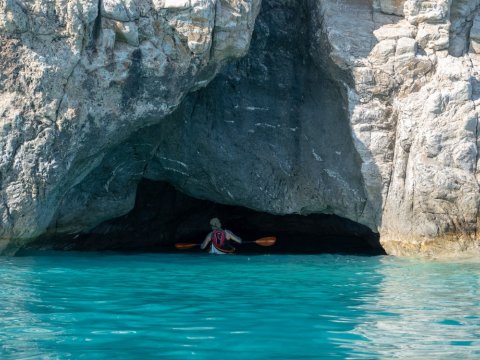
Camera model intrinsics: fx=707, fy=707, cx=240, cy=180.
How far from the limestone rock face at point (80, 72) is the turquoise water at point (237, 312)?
54.6 inches

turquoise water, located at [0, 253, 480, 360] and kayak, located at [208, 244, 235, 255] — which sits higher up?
kayak, located at [208, 244, 235, 255]

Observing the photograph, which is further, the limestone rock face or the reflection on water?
the limestone rock face

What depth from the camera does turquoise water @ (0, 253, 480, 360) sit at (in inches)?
200

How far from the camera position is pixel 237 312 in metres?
6.48

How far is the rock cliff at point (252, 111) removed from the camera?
10750 millimetres

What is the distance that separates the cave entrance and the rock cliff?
1.47 metres

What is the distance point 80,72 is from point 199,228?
7.25 metres

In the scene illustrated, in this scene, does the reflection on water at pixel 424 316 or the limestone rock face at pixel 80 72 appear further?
the limestone rock face at pixel 80 72

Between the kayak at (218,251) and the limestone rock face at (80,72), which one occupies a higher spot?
the limestone rock face at (80,72)

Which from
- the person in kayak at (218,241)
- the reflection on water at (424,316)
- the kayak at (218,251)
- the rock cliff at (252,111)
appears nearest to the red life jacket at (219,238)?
the person in kayak at (218,241)

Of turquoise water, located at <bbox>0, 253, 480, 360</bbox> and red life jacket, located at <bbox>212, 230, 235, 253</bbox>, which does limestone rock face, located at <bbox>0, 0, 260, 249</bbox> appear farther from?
red life jacket, located at <bbox>212, 230, 235, 253</bbox>

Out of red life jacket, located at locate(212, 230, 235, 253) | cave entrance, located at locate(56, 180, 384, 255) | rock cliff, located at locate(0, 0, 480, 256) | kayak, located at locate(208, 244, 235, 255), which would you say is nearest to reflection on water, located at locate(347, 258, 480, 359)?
rock cliff, located at locate(0, 0, 480, 256)

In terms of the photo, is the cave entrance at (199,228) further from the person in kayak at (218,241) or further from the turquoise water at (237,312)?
the turquoise water at (237,312)

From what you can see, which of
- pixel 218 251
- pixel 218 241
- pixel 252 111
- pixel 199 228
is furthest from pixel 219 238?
pixel 199 228
